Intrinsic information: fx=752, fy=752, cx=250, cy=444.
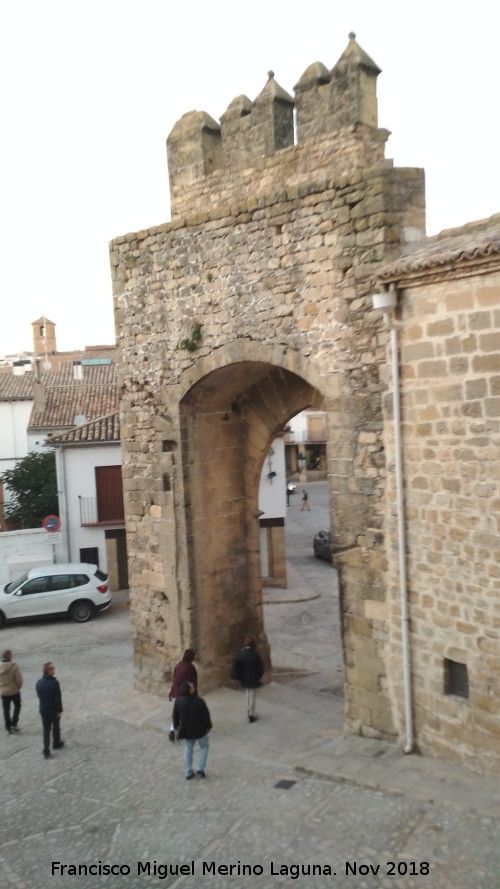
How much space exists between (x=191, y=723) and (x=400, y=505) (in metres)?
2.91

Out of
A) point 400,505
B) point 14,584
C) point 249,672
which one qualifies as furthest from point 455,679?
point 14,584

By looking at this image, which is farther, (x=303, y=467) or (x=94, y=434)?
(x=303, y=467)

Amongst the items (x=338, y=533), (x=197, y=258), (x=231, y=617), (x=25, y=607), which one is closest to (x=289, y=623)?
(x=231, y=617)

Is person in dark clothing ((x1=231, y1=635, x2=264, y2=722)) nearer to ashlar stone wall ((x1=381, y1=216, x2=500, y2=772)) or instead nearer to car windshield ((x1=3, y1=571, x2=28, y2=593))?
ashlar stone wall ((x1=381, y1=216, x2=500, y2=772))

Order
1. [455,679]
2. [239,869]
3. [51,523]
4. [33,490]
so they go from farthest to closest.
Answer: [33,490] < [51,523] < [455,679] < [239,869]

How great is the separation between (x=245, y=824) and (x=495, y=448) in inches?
153

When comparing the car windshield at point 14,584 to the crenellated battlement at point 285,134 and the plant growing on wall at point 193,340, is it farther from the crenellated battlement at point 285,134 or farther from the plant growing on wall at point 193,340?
the crenellated battlement at point 285,134

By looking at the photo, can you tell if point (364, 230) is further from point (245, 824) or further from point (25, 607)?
point (25, 607)

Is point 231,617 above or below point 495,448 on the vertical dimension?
below

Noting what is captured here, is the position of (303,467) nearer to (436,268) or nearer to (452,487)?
(452,487)

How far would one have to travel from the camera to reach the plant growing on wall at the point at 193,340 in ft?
30.3

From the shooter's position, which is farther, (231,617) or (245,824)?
(231,617)

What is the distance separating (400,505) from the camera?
726 centimetres

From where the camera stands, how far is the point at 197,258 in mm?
9195
